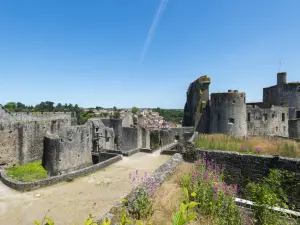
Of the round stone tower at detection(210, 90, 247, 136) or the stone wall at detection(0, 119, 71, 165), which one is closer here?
the stone wall at detection(0, 119, 71, 165)

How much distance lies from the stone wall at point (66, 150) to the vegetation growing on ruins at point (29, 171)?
560mm

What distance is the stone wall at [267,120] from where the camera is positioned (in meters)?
21.6

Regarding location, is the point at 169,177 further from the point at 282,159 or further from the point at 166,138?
the point at 166,138

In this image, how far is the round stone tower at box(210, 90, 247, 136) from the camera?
760 inches

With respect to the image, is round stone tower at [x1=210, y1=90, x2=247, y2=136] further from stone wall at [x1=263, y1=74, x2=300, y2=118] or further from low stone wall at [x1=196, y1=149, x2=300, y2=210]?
low stone wall at [x1=196, y1=149, x2=300, y2=210]

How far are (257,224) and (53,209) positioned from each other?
6976 mm

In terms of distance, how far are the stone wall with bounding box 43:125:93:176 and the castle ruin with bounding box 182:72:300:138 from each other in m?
13.1

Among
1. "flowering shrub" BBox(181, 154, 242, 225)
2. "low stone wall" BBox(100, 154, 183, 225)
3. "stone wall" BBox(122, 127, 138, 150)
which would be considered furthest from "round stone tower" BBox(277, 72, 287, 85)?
"flowering shrub" BBox(181, 154, 242, 225)

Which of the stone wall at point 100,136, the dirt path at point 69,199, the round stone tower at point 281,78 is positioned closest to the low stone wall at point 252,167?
the dirt path at point 69,199

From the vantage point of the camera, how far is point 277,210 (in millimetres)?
4754

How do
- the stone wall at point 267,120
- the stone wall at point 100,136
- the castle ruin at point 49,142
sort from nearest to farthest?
the castle ruin at point 49,142, the stone wall at point 100,136, the stone wall at point 267,120

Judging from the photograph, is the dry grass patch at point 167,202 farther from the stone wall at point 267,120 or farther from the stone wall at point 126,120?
the stone wall at point 126,120

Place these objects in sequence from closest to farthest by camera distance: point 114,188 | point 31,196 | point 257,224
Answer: point 257,224 → point 31,196 → point 114,188

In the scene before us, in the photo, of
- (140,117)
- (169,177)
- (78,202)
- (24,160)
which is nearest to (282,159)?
(169,177)
